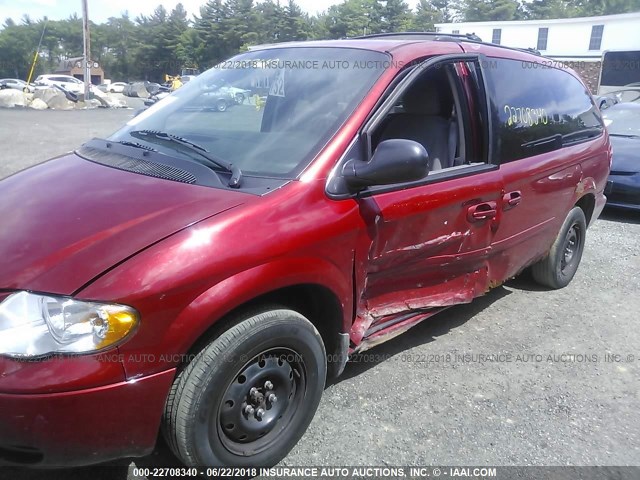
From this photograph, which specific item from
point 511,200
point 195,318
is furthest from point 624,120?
point 195,318

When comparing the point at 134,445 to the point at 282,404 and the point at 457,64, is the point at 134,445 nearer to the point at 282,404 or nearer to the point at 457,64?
the point at 282,404

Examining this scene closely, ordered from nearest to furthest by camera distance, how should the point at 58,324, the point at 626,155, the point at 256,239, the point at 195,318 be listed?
the point at 58,324 < the point at 195,318 < the point at 256,239 < the point at 626,155

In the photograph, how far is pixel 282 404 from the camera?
2.47 meters

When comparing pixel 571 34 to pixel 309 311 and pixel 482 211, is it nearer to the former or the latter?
pixel 482 211

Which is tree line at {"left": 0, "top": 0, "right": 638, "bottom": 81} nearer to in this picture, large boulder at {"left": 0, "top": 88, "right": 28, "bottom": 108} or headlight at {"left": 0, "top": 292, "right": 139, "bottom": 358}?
large boulder at {"left": 0, "top": 88, "right": 28, "bottom": 108}

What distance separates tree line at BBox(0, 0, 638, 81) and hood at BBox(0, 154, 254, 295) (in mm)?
54441

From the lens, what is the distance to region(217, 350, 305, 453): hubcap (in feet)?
7.43

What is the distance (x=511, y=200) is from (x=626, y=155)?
506cm

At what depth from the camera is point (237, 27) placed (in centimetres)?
6316

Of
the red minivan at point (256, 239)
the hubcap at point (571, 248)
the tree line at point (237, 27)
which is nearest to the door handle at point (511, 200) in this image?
the red minivan at point (256, 239)

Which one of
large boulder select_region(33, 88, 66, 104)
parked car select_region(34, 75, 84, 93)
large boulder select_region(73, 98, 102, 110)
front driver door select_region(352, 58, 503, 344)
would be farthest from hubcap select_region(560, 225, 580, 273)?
parked car select_region(34, 75, 84, 93)

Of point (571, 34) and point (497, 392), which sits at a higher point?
point (571, 34)

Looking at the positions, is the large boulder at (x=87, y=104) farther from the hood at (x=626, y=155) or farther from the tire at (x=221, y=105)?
the tire at (x=221, y=105)

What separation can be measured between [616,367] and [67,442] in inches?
128
